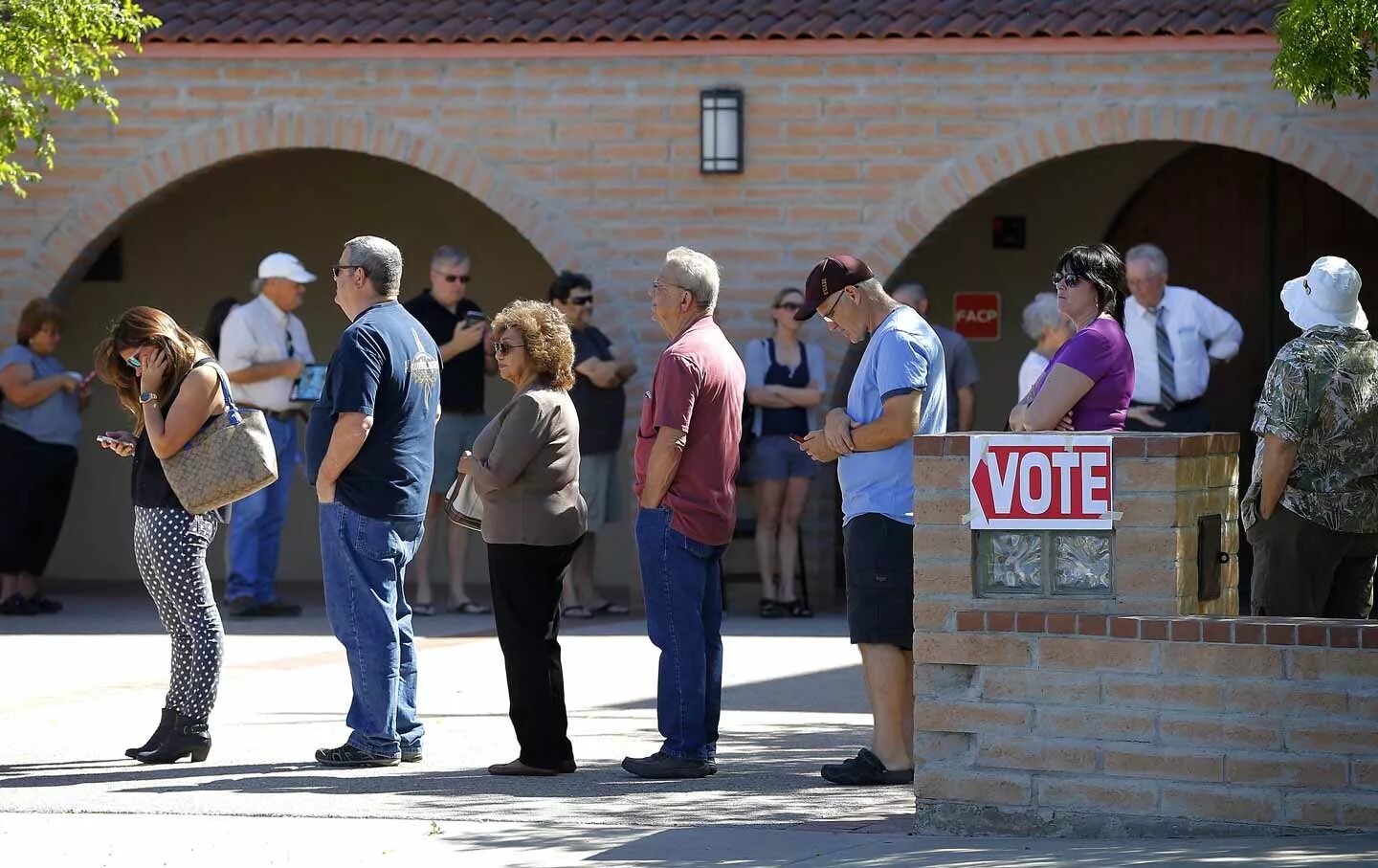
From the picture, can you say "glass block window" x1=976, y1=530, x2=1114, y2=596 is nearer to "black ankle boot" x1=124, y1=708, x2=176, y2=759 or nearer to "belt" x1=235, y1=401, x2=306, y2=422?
"black ankle boot" x1=124, y1=708, x2=176, y2=759

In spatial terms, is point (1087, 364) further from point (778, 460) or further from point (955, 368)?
point (778, 460)

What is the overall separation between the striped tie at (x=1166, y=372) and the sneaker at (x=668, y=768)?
17.6 feet

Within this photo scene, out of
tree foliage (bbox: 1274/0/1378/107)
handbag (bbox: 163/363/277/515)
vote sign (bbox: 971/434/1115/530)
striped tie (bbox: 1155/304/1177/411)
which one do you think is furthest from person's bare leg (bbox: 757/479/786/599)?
vote sign (bbox: 971/434/1115/530)

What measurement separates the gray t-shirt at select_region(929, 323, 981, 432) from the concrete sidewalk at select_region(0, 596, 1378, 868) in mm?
2119

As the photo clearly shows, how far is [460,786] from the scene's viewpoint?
7332 millimetres

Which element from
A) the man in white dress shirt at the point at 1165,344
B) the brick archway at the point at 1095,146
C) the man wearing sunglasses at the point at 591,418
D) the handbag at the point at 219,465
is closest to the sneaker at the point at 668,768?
the handbag at the point at 219,465

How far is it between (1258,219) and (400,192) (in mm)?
5842

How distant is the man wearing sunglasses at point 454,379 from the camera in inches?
493

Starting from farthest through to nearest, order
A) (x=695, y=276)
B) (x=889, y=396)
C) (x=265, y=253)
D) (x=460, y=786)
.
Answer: (x=265, y=253)
(x=695, y=276)
(x=460, y=786)
(x=889, y=396)

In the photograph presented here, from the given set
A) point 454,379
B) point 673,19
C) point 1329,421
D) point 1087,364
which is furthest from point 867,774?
point 673,19

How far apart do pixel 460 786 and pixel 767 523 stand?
5.66 metres

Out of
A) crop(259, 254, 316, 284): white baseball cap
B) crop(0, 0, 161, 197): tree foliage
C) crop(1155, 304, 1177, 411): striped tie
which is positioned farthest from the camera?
crop(259, 254, 316, 284): white baseball cap

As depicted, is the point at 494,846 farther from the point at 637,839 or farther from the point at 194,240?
the point at 194,240

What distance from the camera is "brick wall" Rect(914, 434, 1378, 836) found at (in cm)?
598
